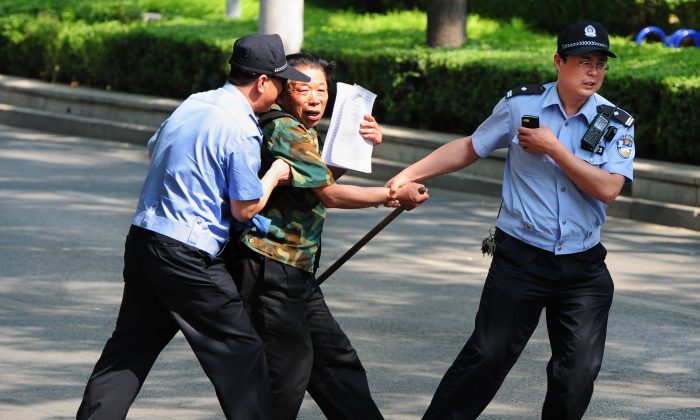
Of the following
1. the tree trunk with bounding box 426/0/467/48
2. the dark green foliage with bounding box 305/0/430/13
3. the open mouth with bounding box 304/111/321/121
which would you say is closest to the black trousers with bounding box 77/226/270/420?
the open mouth with bounding box 304/111/321/121

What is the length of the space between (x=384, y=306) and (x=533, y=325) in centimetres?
310

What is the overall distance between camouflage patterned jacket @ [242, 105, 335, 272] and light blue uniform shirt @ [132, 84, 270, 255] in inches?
6.4

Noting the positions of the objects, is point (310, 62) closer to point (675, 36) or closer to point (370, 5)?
point (675, 36)

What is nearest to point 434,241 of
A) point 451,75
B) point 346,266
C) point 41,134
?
point 346,266

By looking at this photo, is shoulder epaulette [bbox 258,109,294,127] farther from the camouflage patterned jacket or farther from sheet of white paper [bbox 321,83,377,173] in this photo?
sheet of white paper [bbox 321,83,377,173]

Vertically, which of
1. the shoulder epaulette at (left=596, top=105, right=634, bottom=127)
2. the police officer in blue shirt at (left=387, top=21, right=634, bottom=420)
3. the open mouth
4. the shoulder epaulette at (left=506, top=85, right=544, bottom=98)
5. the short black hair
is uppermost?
the short black hair

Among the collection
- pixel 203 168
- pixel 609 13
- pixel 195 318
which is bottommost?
pixel 609 13

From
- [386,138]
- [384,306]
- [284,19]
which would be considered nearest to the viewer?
[384,306]

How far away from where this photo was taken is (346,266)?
9531 millimetres

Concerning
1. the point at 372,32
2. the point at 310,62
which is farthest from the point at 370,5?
the point at 310,62

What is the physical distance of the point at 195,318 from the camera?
495 centimetres

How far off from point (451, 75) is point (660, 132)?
261 cm

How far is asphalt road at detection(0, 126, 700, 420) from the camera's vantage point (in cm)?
654

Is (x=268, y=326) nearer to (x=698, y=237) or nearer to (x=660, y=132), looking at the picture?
(x=698, y=237)
